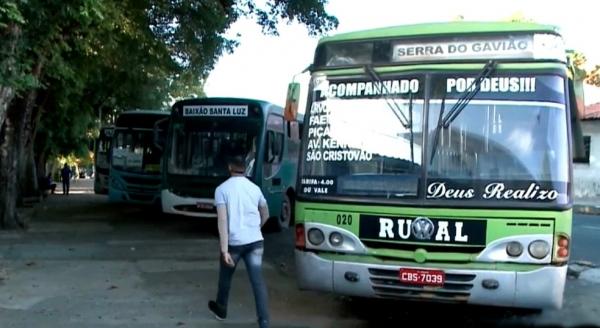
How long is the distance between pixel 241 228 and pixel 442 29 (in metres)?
2.69

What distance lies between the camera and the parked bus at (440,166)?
5.79m

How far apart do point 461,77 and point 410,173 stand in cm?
100

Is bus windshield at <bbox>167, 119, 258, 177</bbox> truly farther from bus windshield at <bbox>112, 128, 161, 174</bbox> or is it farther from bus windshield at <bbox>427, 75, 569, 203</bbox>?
bus windshield at <bbox>427, 75, 569, 203</bbox>

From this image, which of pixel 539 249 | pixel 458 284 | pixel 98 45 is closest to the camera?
pixel 539 249

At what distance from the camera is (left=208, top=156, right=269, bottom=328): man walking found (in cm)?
630

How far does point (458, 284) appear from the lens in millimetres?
5863

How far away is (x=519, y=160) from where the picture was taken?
5.93m

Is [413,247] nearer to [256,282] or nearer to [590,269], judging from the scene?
[256,282]

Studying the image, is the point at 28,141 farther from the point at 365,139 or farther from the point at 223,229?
the point at 365,139

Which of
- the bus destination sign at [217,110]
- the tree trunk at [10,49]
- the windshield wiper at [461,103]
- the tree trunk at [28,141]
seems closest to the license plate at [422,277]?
the windshield wiper at [461,103]

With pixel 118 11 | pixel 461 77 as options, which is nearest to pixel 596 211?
pixel 118 11

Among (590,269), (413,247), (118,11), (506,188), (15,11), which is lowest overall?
(590,269)

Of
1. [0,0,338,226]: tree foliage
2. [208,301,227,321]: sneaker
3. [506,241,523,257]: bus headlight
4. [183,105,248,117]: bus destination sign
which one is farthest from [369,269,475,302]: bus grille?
[183,105,248,117]: bus destination sign

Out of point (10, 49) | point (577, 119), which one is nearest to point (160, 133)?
point (10, 49)
